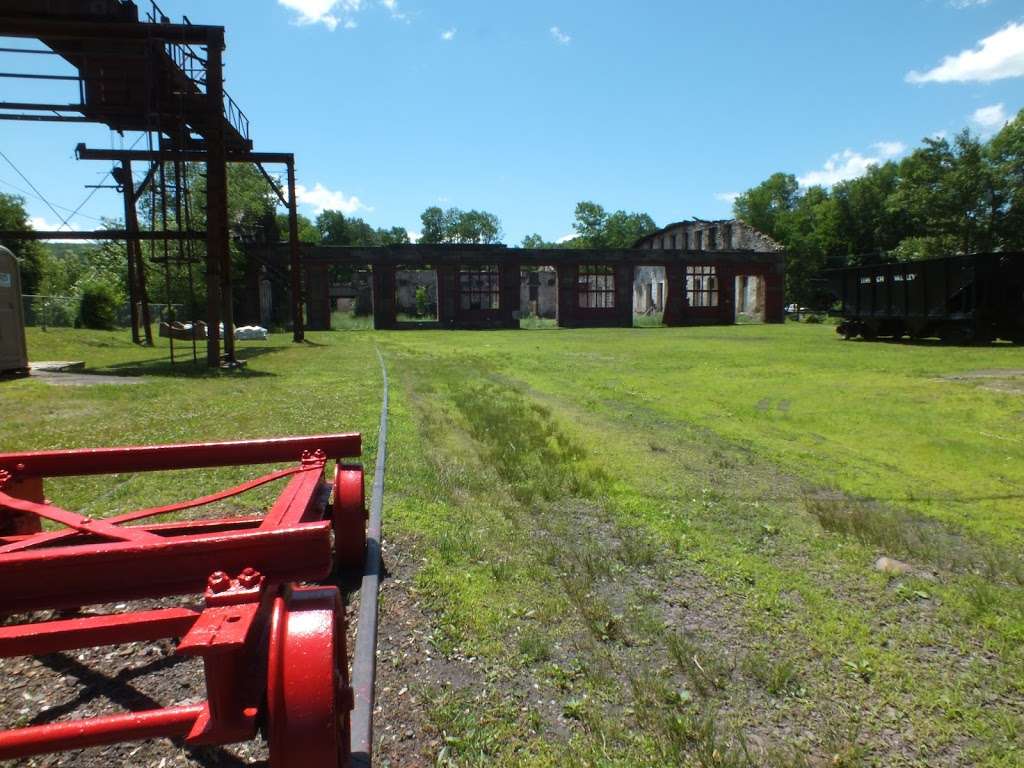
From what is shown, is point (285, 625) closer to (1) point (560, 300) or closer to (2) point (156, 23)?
(2) point (156, 23)

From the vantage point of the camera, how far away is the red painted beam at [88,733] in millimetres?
1810

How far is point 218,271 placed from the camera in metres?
15.8

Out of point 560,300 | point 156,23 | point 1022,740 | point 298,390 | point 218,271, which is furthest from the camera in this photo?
point 560,300

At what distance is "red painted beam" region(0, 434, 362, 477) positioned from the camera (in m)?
3.47

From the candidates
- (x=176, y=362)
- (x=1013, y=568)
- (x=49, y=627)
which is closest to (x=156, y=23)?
(x=176, y=362)

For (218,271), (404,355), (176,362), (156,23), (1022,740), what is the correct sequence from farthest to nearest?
(404,355) < (176,362) < (218,271) < (156,23) < (1022,740)

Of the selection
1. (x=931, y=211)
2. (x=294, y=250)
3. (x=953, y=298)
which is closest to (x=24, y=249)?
(x=294, y=250)

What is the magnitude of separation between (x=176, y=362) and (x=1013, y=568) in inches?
690

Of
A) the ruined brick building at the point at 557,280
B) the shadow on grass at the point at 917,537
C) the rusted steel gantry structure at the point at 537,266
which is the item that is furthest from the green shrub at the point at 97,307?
the shadow on grass at the point at 917,537

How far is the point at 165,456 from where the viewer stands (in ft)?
12.1

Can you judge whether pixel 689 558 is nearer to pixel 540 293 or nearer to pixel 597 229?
pixel 540 293

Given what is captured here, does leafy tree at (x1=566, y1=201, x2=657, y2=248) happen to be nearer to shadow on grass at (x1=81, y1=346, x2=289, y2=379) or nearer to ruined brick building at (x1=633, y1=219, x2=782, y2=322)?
ruined brick building at (x1=633, y1=219, x2=782, y2=322)

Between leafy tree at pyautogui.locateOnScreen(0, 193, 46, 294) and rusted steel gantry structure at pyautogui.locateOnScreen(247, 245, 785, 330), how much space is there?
78.6 feet

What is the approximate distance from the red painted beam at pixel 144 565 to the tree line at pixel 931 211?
2169 inches
